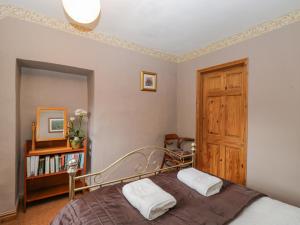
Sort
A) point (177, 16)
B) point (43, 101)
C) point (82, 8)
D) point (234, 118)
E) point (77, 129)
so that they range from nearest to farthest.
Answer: point (82, 8) → point (177, 16) → point (43, 101) → point (234, 118) → point (77, 129)

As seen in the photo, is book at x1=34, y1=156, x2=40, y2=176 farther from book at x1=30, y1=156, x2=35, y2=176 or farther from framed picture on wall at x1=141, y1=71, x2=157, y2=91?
framed picture on wall at x1=141, y1=71, x2=157, y2=91

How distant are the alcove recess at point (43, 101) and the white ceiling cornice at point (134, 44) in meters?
0.51

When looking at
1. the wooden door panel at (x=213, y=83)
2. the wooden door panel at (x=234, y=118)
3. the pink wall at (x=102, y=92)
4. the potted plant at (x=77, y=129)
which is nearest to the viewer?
the pink wall at (x=102, y=92)

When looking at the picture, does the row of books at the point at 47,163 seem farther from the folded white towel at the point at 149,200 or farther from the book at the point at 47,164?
the folded white towel at the point at 149,200

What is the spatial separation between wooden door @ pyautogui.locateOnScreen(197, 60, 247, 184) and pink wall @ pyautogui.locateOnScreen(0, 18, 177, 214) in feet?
2.12

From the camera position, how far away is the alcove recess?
7.29 feet

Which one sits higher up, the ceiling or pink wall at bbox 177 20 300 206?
the ceiling

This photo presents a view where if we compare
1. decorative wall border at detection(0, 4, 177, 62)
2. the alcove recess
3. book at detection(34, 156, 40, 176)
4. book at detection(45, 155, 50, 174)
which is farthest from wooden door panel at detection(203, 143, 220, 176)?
book at detection(34, 156, 40, 176)

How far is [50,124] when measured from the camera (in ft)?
7.45

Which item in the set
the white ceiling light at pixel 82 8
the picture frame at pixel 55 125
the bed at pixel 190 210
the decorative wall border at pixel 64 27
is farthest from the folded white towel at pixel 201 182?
the decorative wall border at pixel 64 27

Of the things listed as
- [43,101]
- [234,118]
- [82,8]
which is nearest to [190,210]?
[82,8]

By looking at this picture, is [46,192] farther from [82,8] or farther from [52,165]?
[82,8]

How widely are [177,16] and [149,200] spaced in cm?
202

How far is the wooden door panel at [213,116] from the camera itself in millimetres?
2793
